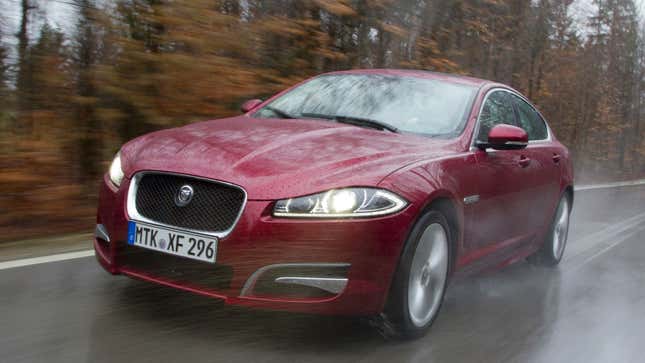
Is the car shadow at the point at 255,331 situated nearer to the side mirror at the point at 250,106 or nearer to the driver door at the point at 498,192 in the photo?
the driver door at the point at 498,192

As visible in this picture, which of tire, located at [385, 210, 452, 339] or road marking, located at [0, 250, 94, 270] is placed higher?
tire, located at [385, 210, 452, 339]

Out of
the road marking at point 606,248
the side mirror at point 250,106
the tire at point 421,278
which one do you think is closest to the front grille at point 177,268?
the tire at point 421,278

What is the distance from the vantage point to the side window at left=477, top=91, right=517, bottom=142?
4.98m

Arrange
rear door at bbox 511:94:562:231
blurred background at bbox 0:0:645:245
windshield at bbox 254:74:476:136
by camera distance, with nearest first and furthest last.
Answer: windshield at bbox 254:74:476:136, rear door at bbox 511:94:562:231, blurred background at bbox 0:0:645:245

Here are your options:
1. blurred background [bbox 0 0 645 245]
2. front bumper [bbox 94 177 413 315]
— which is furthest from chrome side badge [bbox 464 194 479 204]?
blurred background [bbox 0 0 645 245]

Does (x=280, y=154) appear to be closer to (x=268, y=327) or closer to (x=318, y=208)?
(x=318, y=208)

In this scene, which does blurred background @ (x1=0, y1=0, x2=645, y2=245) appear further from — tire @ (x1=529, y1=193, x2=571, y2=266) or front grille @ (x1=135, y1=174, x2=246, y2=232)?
tire @ (x1=529, y1=193, x2=571, y2=266)

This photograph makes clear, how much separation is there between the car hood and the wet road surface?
2.33 ft

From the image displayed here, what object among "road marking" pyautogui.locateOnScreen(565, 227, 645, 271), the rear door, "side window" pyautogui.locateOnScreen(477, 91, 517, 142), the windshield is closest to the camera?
the windshield

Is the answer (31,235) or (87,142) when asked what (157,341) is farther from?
(87,142)

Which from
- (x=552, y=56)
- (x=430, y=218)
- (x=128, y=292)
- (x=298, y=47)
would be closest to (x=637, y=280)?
(x=430, y=218)

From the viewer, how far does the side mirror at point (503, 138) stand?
4.72 metres

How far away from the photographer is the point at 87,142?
7.77 m

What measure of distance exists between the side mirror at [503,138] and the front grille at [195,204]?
6.08 feet
